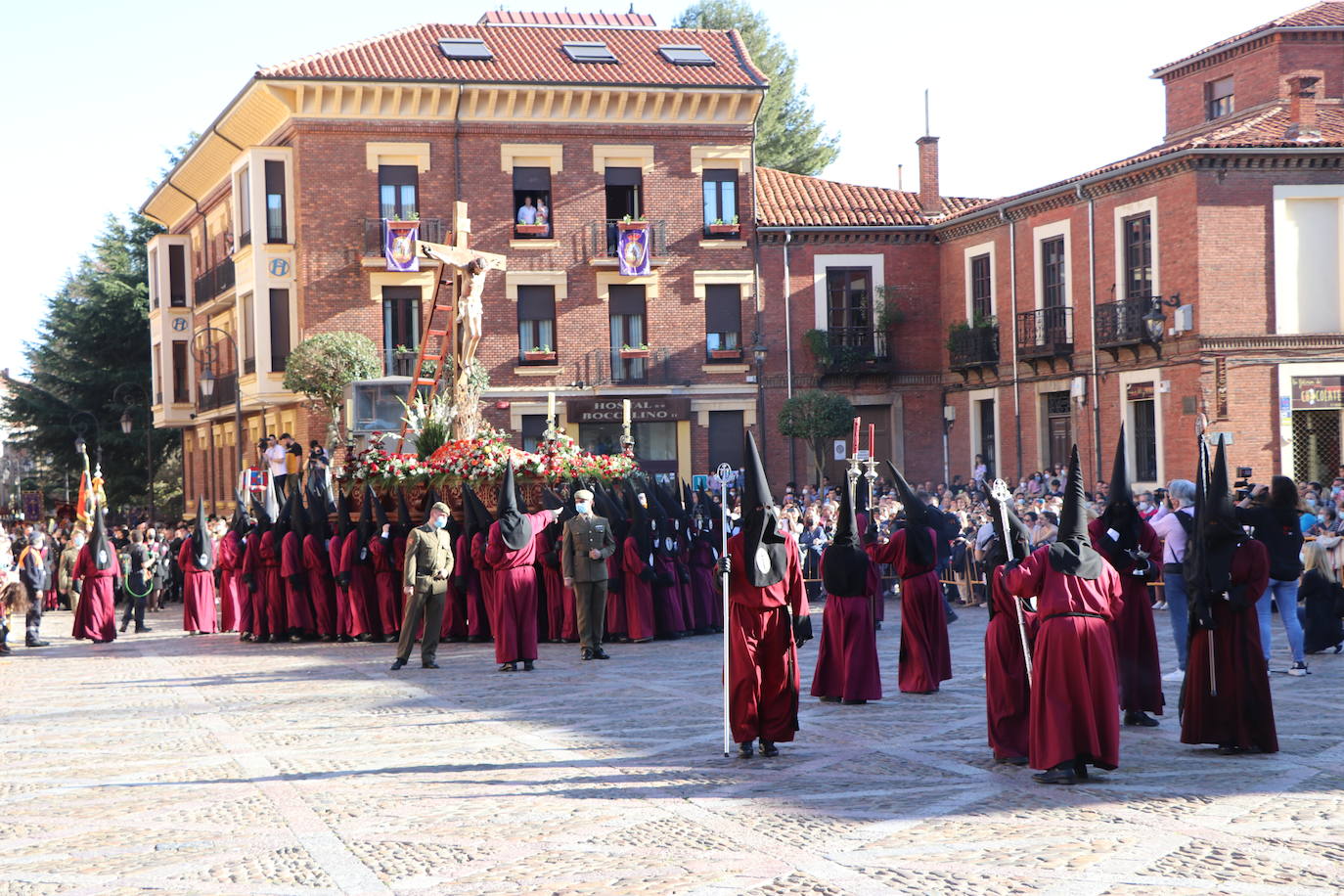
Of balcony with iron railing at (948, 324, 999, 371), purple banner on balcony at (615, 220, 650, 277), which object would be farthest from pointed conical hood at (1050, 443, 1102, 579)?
purple banner on balcony at (615, 220, 650, 277)

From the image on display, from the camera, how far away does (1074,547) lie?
31.2ft

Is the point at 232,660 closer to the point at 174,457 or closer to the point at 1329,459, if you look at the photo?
the point at 1329,459

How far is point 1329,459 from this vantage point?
3056 centimetres

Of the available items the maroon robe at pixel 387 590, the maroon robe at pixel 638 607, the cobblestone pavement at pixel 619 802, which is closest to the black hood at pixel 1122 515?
the cobblestone pavement at pixel 619 802

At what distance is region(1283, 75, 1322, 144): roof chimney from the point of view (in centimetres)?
3139

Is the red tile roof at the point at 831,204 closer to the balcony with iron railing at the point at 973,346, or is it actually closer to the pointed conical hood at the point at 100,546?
the balcony with iron railing at the point at 973,346

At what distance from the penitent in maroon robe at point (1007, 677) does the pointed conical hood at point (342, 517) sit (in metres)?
11.5

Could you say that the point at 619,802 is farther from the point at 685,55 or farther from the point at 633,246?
the point at 685,55

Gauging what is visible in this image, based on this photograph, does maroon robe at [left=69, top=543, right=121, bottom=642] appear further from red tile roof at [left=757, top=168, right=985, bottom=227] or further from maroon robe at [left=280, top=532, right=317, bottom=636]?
red tile roof at [left=757, top=168, right=985, bottom=227]

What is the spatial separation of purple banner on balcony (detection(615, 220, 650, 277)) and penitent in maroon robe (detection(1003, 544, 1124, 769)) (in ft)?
95.5

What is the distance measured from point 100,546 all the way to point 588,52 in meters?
21.5

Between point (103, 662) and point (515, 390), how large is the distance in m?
19.1

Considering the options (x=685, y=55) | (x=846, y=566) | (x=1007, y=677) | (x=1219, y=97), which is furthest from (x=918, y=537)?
(x=1219, y=97)

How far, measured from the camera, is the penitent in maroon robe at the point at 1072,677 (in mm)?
9297
